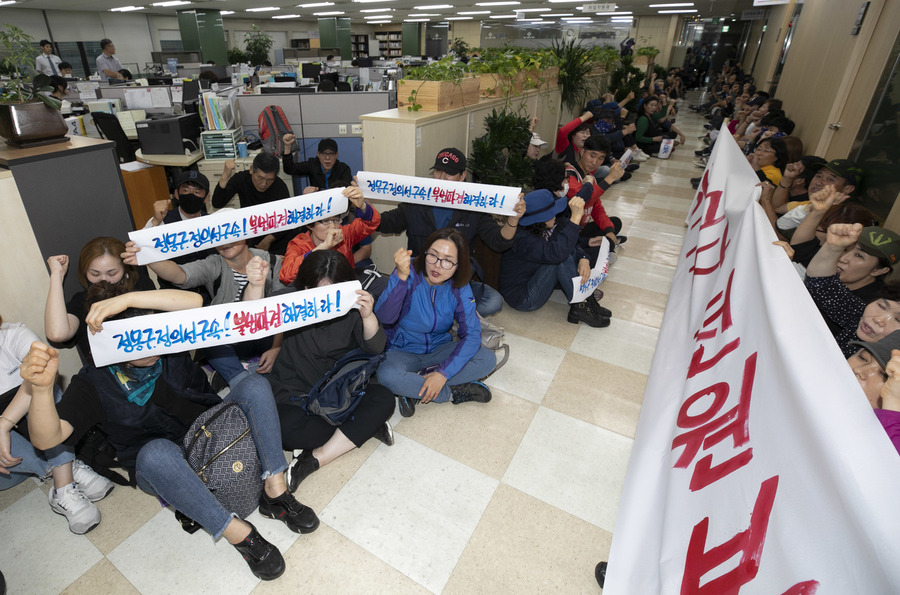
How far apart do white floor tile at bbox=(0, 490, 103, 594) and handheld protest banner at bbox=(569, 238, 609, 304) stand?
2778 millimetres

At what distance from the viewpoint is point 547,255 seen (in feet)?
9.52

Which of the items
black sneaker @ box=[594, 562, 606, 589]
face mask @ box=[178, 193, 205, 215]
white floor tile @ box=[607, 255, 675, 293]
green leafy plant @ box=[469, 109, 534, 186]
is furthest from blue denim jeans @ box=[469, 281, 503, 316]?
face mask @ box=[178, 193, 205, 215]

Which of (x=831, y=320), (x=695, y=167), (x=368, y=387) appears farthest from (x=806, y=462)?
(x=695, y=167)

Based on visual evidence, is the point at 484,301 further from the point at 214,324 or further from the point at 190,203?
the point at 190,203

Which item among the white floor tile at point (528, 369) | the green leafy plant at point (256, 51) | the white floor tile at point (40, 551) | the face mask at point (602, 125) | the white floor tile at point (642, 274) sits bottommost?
the white floor tile at point (40, 551)

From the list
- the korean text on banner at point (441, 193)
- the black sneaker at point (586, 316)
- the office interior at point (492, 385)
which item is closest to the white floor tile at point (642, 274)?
the office interior at point (492, 385)

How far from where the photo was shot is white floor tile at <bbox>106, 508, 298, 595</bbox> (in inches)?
62.2

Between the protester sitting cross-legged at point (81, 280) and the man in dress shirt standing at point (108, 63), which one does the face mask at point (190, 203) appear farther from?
the man in dress shirt standing at point (108, 63)

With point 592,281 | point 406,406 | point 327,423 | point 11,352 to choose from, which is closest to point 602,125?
point 592,281

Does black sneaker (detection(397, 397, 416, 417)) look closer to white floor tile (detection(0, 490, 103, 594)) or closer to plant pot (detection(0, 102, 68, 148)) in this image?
white floor tile (detection(0, 490, 103, 594))

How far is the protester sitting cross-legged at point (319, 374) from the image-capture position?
1.96m

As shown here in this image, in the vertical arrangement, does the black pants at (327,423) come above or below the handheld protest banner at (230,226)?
below

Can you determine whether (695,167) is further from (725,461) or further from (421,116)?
(725,461)

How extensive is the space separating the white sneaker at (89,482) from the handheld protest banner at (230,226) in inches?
35.0
